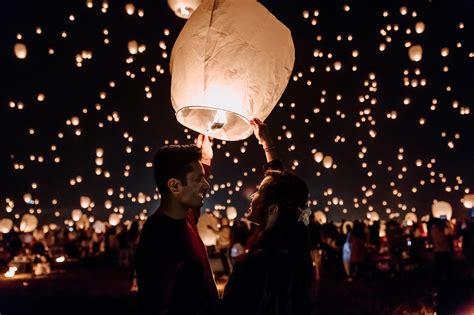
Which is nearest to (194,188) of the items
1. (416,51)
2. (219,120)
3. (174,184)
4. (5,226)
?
(174,184)

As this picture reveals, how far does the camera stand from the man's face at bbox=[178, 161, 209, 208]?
2586 millimetres

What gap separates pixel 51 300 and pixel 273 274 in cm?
898

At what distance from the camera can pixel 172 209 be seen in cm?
255

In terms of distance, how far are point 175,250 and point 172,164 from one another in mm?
504

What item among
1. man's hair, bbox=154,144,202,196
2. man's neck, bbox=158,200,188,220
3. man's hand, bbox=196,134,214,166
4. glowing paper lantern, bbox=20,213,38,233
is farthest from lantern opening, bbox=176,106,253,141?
glowing paper lantern, bbox=20,213,38,233

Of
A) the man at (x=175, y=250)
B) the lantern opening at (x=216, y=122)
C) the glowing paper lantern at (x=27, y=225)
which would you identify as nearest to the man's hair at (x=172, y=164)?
the man at (x=175, y=250)

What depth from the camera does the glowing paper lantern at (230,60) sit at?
9.43 ft

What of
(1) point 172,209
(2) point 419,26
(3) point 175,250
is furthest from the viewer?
(2) point 419,26

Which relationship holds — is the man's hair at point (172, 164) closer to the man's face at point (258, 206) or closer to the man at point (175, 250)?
the man at point (175, 250)

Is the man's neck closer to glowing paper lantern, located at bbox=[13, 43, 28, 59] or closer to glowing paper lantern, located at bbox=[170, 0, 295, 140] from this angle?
glowing paper lantern, located at bbox=[170, 0, 295, 140]

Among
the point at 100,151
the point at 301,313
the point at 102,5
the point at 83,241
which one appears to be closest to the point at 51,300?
the point at 102,5

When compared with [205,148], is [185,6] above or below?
above

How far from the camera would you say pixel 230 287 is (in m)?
2.16

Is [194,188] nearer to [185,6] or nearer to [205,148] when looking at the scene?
[205,148]
